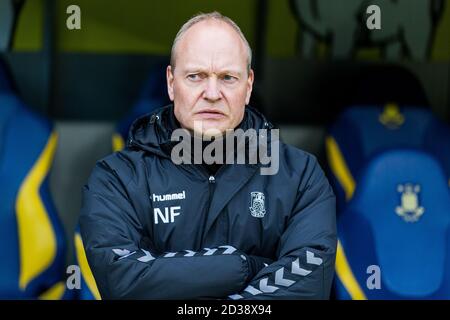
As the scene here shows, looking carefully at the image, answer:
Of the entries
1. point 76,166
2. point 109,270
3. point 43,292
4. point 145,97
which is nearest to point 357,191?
point 145,97

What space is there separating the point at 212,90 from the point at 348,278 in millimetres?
1284

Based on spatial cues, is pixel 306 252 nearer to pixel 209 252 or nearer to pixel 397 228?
pixel 209 252

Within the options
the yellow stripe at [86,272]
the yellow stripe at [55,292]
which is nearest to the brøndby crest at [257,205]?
the yellow stripe at [86,272]

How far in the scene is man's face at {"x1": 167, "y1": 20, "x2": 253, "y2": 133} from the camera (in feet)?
4.40

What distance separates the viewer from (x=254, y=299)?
1292 mm

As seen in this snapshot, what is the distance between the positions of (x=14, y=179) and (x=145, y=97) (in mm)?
557

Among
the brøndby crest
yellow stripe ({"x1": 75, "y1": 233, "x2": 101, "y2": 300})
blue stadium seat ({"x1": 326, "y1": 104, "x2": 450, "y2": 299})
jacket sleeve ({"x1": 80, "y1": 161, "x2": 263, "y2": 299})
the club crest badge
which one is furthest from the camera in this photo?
the club crest badge

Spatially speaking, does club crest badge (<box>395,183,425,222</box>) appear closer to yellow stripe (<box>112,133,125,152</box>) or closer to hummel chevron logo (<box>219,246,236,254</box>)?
yellow stripe (<box>112,133,125,152</box>)

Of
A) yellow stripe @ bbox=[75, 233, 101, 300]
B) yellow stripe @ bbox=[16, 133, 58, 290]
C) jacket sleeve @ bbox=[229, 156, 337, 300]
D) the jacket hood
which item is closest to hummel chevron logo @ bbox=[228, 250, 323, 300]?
jacket sleeve @ bbox=[229, 156, 337, 300]

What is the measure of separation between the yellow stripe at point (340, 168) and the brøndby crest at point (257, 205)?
4.69 ft

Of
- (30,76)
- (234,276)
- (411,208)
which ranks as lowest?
(411,208)
